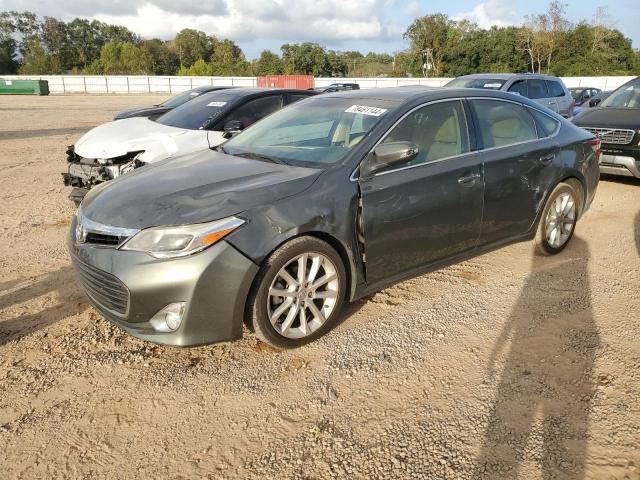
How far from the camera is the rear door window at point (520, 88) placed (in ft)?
33.4

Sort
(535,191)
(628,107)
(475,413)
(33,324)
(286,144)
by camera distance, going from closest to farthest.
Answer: (475,413) < (33,324) < (286,144) < (535,191) < (628,107)

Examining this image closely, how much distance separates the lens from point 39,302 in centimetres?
387

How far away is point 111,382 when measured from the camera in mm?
2914

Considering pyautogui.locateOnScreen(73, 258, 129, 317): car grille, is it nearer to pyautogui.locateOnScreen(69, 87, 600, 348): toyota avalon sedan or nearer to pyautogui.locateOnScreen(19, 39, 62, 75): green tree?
pyautogui.locateOnScreen(69, 87, 600, 348): toyota avalon sedan

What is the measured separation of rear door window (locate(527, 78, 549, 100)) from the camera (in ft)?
34.9

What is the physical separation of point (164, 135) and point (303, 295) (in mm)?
4054

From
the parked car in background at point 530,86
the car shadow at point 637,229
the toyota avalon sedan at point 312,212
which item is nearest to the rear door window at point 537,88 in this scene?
the parked car in background at point 530,86

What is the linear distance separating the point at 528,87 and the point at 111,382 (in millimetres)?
10330

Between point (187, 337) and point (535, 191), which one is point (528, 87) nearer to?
point (535, 191)

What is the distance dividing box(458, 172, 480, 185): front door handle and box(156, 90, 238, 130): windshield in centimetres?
400

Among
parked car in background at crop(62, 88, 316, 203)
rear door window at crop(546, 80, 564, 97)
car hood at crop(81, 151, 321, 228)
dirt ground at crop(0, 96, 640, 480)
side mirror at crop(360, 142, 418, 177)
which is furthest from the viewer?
rear door window at crop(546, 80, 564, 97)

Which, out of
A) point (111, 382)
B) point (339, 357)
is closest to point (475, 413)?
point (339, 357)

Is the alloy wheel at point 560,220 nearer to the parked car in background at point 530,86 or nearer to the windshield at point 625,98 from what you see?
the windshield at point 625,98

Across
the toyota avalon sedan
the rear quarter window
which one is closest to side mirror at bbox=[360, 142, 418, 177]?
the toyota avalon sedan
